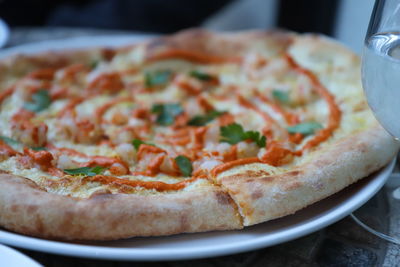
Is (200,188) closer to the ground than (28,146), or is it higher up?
higher up

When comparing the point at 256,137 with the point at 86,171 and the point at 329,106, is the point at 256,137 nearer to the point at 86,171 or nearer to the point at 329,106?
the point at 329,106

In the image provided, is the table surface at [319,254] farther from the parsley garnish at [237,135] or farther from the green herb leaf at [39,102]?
the green herb leaf at [39,102]

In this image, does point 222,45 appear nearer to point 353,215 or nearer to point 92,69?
point 92,69

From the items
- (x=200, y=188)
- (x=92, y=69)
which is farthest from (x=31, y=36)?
(x=200, y=188)

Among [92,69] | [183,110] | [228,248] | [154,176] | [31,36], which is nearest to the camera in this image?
[228,248]

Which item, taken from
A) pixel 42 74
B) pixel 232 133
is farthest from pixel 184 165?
pixel 42 74

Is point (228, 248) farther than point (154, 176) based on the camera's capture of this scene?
No

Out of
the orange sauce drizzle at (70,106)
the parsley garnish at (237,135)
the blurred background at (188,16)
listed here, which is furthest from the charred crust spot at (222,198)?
the blurred background at (188,16)
